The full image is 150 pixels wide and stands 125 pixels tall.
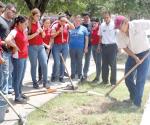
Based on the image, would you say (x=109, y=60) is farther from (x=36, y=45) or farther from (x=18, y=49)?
(x=18, y=49)

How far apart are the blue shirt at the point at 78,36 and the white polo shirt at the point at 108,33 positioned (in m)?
0.72

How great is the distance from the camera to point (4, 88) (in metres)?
8.36

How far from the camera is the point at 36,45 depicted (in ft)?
32.0

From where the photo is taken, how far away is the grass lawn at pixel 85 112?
23.1 ft

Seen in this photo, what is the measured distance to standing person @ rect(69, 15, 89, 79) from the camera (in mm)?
11359

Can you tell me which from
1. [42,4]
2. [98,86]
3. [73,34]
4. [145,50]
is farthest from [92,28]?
[42,4]

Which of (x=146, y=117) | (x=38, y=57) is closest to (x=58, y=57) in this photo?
(x=38, y=57)

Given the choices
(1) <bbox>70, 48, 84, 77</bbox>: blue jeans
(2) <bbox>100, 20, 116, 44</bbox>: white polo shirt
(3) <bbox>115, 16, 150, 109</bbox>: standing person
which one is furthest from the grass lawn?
(1) <bbox>70, 48, 84, 77</bbox>: blue jeans

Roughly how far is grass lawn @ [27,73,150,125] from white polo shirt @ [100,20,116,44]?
1643 mm

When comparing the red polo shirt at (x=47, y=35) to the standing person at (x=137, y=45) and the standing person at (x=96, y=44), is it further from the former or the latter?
the standing person at (x=137, y=45)

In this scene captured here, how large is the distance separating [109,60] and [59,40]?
1368 millimetres

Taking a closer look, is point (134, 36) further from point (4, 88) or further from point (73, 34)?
point (73, 34)

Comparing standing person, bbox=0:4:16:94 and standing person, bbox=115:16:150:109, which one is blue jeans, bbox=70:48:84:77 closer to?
standing person, bbox=0:4:16:94

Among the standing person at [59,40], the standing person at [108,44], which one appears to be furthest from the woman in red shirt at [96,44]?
the standing person at [59,40]
